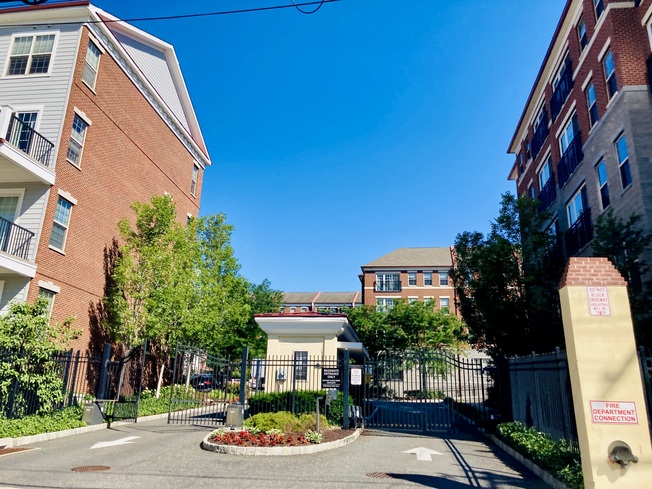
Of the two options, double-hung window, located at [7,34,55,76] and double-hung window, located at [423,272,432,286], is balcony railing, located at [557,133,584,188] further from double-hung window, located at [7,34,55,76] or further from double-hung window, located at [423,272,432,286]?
double-hung window, located at [423,272,432,286]

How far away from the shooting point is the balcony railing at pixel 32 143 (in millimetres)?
17266

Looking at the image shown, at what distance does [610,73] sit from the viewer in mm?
17250

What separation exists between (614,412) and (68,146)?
19311 millimetres

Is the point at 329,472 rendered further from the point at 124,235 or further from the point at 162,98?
the point at 162,98

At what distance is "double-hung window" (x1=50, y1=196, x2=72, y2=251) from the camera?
701 inches

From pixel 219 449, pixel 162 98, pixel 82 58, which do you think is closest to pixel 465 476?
pixel 219 449

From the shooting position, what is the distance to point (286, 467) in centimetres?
951

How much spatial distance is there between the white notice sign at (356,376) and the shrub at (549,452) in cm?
422

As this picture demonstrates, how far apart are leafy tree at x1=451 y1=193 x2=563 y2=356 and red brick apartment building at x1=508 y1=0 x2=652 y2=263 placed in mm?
1737

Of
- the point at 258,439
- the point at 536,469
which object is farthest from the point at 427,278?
the point at 536,469

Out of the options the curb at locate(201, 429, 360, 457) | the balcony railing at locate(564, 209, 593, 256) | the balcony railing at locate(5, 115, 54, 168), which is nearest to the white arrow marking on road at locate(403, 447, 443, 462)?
the curb at locate(201, 429, 360, 457)

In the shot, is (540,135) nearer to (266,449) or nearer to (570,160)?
(570,160)

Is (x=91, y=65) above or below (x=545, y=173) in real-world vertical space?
above

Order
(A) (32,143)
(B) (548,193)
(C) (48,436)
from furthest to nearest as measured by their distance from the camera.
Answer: (B) (548,193), (A) (32,143), (C) (48,436)
